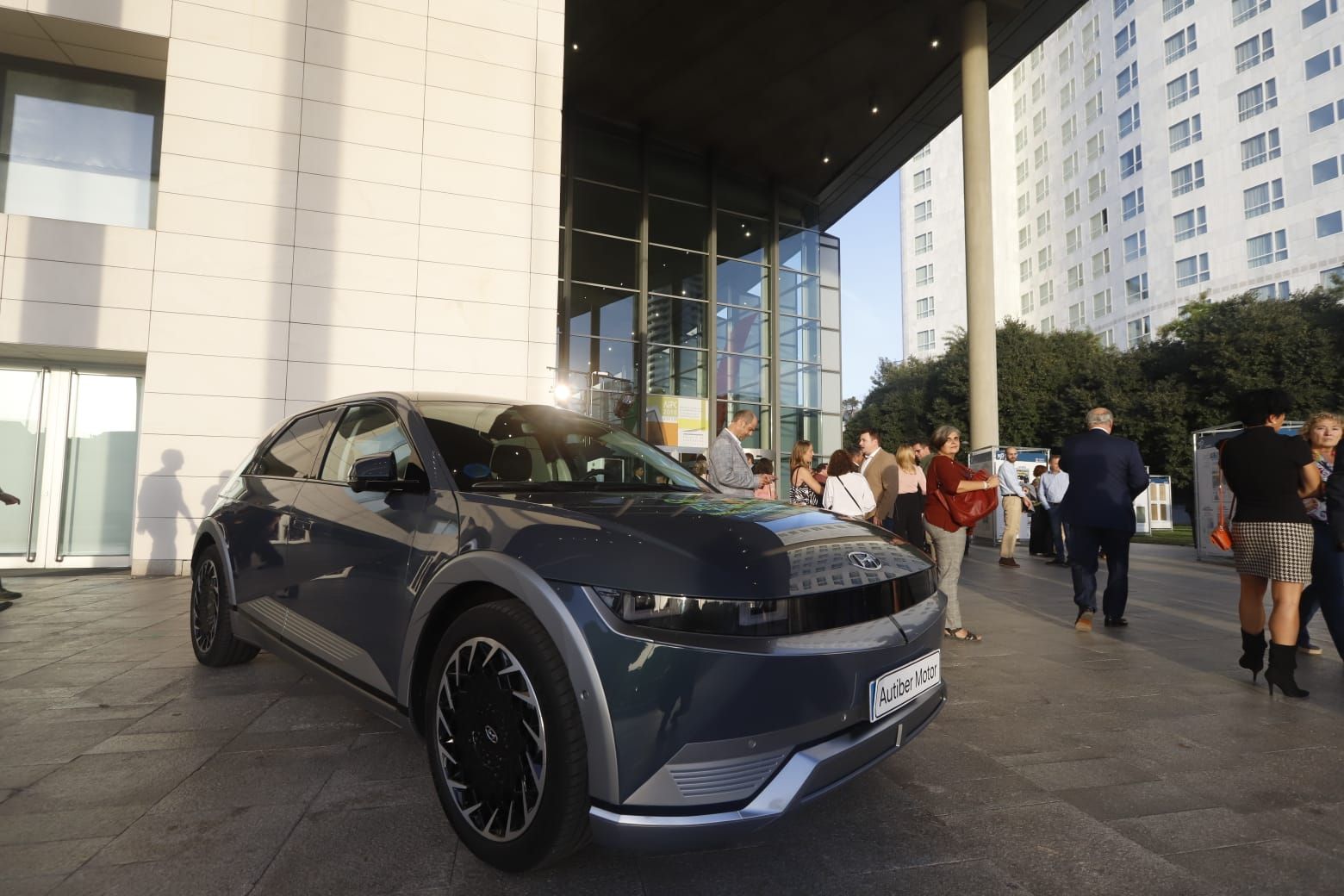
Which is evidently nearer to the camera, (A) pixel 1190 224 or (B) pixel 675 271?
(B) pixel 675 271

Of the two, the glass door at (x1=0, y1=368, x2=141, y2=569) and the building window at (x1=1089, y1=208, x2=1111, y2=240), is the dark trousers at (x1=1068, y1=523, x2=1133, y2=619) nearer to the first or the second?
the glass door at (x1=0, y1=368, x2=141, y2=569)

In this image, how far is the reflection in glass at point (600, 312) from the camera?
61.2 feet

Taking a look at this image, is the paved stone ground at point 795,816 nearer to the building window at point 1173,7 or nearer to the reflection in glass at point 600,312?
the reflection in glass at point 600,312

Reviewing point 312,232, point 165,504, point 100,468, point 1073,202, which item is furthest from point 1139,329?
point 100,468

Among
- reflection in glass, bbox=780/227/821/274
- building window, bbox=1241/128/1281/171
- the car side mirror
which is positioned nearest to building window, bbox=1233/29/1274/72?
building window, bbox=1241/128/1281/171

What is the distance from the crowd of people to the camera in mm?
4031

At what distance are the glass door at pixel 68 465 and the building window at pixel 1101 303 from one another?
54.2 metres

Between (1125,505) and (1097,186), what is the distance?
5352cm

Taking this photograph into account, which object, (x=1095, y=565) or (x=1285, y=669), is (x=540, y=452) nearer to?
(x=1285, y=669)

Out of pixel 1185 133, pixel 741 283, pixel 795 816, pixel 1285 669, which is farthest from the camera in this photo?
pixel 1185 133

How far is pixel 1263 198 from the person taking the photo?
126 feet

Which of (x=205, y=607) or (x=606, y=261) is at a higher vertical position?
(x=606, y=261)

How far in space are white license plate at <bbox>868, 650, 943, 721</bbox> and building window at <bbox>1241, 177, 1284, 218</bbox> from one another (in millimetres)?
48550

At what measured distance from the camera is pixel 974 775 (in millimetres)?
2836
